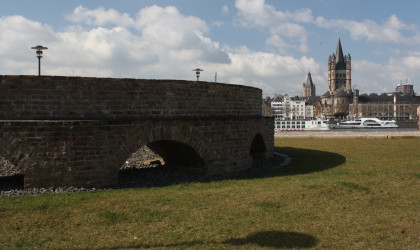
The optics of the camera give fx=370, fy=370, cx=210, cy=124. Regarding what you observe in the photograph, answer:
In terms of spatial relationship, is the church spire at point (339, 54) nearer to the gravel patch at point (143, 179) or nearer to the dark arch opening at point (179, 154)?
the gravel patch at point (143, 179)

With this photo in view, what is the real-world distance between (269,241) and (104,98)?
6.86 meters

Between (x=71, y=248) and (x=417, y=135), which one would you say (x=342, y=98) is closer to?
(x=417, y=135)

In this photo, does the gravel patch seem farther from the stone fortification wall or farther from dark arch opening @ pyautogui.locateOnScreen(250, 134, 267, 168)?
the stone fortification wall

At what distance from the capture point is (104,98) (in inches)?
444

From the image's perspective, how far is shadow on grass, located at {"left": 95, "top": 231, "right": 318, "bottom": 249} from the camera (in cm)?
657

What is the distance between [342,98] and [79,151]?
16048 cm

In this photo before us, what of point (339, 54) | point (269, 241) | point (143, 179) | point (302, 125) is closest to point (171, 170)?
point (143, 179)

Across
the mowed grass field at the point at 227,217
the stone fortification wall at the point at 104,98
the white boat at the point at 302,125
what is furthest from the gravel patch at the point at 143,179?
the white boat at the point at 302,125

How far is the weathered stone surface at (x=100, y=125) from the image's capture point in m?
10.0

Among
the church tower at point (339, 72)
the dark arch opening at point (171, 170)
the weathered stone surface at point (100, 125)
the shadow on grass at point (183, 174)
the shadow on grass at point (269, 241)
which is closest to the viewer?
the shadow on grass at point (269, 241)

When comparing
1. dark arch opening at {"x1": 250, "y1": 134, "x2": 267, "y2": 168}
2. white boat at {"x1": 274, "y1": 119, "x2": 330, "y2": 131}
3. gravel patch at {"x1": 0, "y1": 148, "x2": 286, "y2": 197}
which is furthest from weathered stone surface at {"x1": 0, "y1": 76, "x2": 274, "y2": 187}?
white boat at {"x1": 274, "y1": 119, "x2": 330, "y2": 131}

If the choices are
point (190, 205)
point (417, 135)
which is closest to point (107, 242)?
point (190, 205)

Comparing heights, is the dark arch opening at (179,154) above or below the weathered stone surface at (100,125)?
below

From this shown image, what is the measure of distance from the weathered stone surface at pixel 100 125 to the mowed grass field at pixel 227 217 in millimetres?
977
